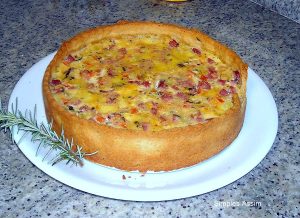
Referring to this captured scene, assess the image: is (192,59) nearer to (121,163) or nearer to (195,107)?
A: (195,107)

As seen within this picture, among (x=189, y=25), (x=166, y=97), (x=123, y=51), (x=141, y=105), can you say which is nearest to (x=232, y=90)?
(x=166, y=97)

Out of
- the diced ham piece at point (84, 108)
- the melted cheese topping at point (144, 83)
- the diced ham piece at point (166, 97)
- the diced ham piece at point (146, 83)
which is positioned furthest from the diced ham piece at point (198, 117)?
the diced ham piece at point (84, 108)

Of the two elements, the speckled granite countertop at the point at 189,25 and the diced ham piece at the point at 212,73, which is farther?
the diced ham piece at the point at 212,73

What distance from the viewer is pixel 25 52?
7.88 feet

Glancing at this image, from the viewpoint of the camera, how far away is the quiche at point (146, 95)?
5.01 ft

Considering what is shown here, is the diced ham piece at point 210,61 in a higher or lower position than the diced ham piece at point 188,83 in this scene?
lower

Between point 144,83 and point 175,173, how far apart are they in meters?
0.39

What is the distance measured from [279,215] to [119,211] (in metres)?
0.51

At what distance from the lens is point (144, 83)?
5.84 feet

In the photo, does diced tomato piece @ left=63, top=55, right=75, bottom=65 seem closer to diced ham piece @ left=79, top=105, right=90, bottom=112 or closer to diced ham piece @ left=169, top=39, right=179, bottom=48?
diced ham piece @ left=79, top=105, right=90, bottom=112

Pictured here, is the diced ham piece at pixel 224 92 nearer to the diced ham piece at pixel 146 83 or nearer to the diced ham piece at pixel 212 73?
the diced ham piece at pixel 212 73

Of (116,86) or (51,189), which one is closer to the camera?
(51,189)

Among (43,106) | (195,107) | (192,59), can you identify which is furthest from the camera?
(192,59)

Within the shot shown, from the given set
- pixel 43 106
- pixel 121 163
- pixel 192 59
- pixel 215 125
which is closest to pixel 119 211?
pixel 121 163
